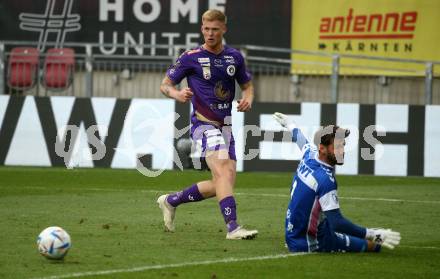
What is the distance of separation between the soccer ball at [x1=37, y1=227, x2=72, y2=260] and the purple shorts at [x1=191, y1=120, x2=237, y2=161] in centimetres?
254

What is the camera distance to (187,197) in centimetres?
1147

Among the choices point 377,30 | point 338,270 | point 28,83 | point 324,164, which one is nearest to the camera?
point 338,270

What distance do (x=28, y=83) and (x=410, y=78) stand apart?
310 inches

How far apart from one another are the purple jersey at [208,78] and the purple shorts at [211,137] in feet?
0.23

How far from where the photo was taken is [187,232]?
11.4 meters

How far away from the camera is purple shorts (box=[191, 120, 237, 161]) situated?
1110 centimetres

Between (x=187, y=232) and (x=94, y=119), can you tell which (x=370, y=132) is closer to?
(x=94, y=119)

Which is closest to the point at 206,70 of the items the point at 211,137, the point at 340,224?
the point at 211,137

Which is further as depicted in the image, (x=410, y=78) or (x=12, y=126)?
(x=410, y=78)

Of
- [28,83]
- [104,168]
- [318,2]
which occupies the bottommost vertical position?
[104,168]

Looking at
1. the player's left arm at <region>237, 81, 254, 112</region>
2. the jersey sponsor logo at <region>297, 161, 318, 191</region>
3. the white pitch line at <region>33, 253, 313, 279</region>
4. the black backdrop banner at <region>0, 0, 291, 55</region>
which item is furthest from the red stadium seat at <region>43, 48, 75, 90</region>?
the white pitch line at <region>33, 253, 313, 279</region>

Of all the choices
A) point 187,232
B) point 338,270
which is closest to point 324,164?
point 338,270

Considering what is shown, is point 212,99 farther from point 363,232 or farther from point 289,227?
point 363,232

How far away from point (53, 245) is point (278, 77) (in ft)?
48.7
